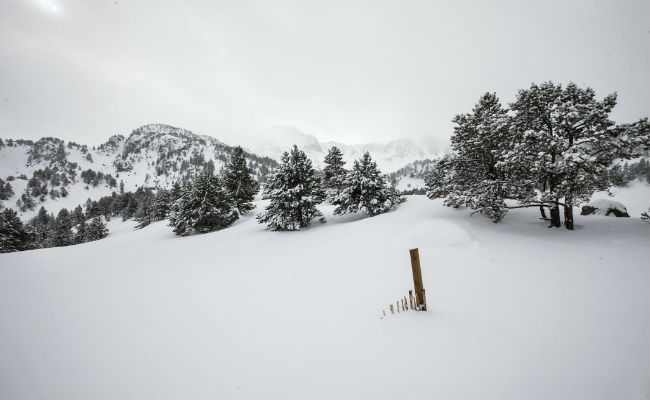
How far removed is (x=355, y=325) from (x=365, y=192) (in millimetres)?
20679

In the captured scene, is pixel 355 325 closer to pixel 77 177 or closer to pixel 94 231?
pixel 94 231

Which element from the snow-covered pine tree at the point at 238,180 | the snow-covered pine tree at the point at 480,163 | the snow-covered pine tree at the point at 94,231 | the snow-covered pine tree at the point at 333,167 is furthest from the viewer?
the snow-covered pine tree at the point at 94,231

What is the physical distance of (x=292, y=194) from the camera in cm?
2438

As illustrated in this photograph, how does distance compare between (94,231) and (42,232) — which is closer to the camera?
(94,231)

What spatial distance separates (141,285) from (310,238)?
1184cm

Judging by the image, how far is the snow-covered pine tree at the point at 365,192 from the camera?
2642cm

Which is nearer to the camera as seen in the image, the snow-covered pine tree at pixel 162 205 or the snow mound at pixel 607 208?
the snow mound at pixel 607 208

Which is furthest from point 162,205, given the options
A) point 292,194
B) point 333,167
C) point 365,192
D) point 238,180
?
point 365,192

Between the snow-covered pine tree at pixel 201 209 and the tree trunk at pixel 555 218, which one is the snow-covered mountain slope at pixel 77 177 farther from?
the tree trunk at pixel 555 218

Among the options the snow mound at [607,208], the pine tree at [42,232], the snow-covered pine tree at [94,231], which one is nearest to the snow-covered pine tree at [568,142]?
the snow mound at [607,208]

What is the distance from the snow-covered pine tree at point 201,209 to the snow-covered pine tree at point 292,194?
27.9ft

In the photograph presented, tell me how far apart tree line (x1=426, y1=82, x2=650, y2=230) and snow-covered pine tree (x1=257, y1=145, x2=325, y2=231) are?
12838 millimetres

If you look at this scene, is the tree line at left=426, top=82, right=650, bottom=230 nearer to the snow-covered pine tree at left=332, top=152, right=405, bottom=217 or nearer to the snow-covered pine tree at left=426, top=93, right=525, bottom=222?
the snow-covered pine tree at left=426, top=93, right=525, bottom=222

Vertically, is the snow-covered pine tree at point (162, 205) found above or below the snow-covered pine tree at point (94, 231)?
above
